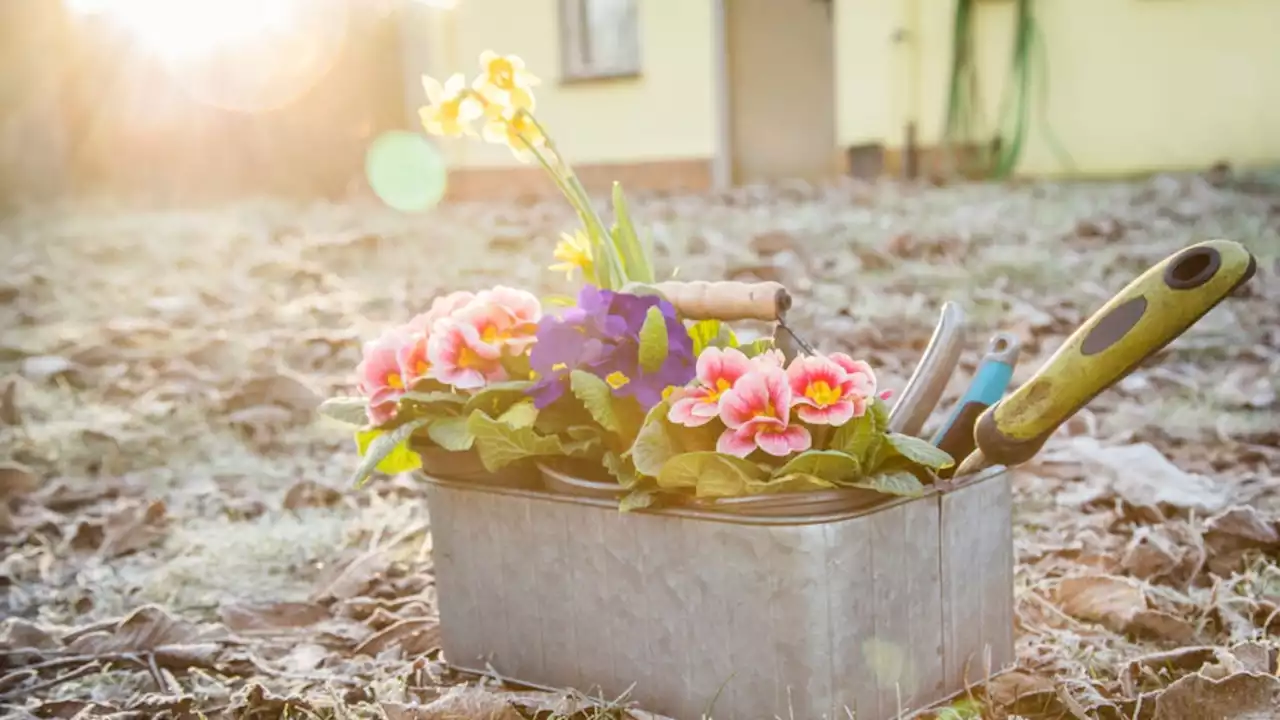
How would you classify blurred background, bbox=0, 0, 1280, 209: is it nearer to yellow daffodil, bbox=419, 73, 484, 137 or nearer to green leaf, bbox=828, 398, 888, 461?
yellow daffodil, bbox=419, 73, 484, 137

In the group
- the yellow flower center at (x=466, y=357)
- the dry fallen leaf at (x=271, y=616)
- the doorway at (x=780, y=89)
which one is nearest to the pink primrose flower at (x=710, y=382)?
the yellow flower center at (x=466, y=357)

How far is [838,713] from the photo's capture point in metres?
1.39

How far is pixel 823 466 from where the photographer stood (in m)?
1.37

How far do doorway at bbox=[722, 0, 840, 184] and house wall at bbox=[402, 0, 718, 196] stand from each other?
0.98 feet

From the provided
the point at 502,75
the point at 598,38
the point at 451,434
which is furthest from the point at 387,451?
the point at 598,38

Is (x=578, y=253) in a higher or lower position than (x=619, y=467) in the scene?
higher

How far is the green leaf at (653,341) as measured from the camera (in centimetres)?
149

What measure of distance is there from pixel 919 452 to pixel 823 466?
4.7 inches

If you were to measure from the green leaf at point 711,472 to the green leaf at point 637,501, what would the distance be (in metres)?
0.05

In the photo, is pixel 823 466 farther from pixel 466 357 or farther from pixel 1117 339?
pixel 466 357

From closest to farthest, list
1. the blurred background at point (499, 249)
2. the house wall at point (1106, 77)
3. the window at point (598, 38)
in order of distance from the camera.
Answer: the blurred background at point (499, 249) → the house wall at point (1106, 77) → the window at point (598, 38)

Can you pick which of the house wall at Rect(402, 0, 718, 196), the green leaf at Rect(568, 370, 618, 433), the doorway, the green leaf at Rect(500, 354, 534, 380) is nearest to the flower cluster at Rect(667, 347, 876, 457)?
the green leaf at Rect(568, 370, 618, 433)

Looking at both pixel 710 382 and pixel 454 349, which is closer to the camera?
pixel 710 382

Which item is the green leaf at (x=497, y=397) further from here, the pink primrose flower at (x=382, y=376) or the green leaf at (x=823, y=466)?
the green leaf at (x=823, y=466)
